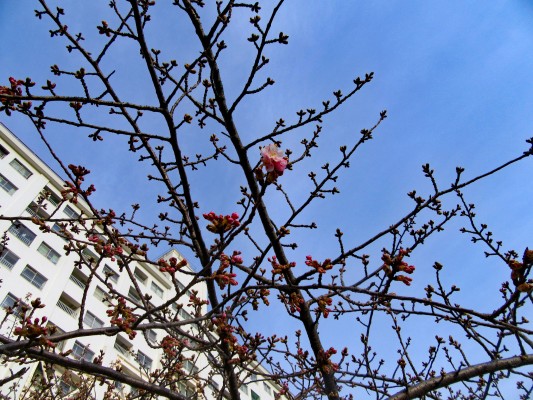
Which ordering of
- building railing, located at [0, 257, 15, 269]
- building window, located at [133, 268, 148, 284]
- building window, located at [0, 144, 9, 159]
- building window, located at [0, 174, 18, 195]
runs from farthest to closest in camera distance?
building window, located at [133, 268, 148, 284]
building window, located at [0, 144, 9, 159]
building window, located at [0, 174, 18, 195]
building railing, located at [0, 257, 15, 269]

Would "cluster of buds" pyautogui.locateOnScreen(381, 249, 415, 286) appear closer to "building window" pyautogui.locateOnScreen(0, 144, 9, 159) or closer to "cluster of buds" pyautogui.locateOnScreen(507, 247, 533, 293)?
"cluster of buds" pyautogui.locateOnScreen(507, 247, 533, 293)

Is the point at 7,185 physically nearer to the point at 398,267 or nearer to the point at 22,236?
the point at 22,236

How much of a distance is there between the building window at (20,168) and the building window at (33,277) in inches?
243

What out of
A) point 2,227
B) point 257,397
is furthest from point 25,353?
point 257,397

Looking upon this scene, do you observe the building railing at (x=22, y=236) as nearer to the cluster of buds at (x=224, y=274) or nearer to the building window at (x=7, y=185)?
the building window at (x=7, y=185)

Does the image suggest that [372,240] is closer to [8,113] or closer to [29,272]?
[8,113]

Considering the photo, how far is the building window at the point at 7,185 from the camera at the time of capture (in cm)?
1843

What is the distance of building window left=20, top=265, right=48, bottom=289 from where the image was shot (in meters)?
17.0

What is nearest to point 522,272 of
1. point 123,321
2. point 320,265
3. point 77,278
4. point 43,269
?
point 320,265

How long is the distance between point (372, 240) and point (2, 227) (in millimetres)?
19246

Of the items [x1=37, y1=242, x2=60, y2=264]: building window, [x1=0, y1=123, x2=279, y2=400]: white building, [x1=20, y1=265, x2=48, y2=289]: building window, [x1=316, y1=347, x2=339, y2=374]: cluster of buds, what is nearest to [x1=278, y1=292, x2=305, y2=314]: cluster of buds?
[x1=316, y1=347, x2=339, y2=374]: cluster of buds

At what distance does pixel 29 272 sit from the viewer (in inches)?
677

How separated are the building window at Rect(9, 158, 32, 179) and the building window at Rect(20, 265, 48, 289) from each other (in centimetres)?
618

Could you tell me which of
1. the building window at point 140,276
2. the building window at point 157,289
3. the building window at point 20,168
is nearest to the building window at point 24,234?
the building window at point 20,168
